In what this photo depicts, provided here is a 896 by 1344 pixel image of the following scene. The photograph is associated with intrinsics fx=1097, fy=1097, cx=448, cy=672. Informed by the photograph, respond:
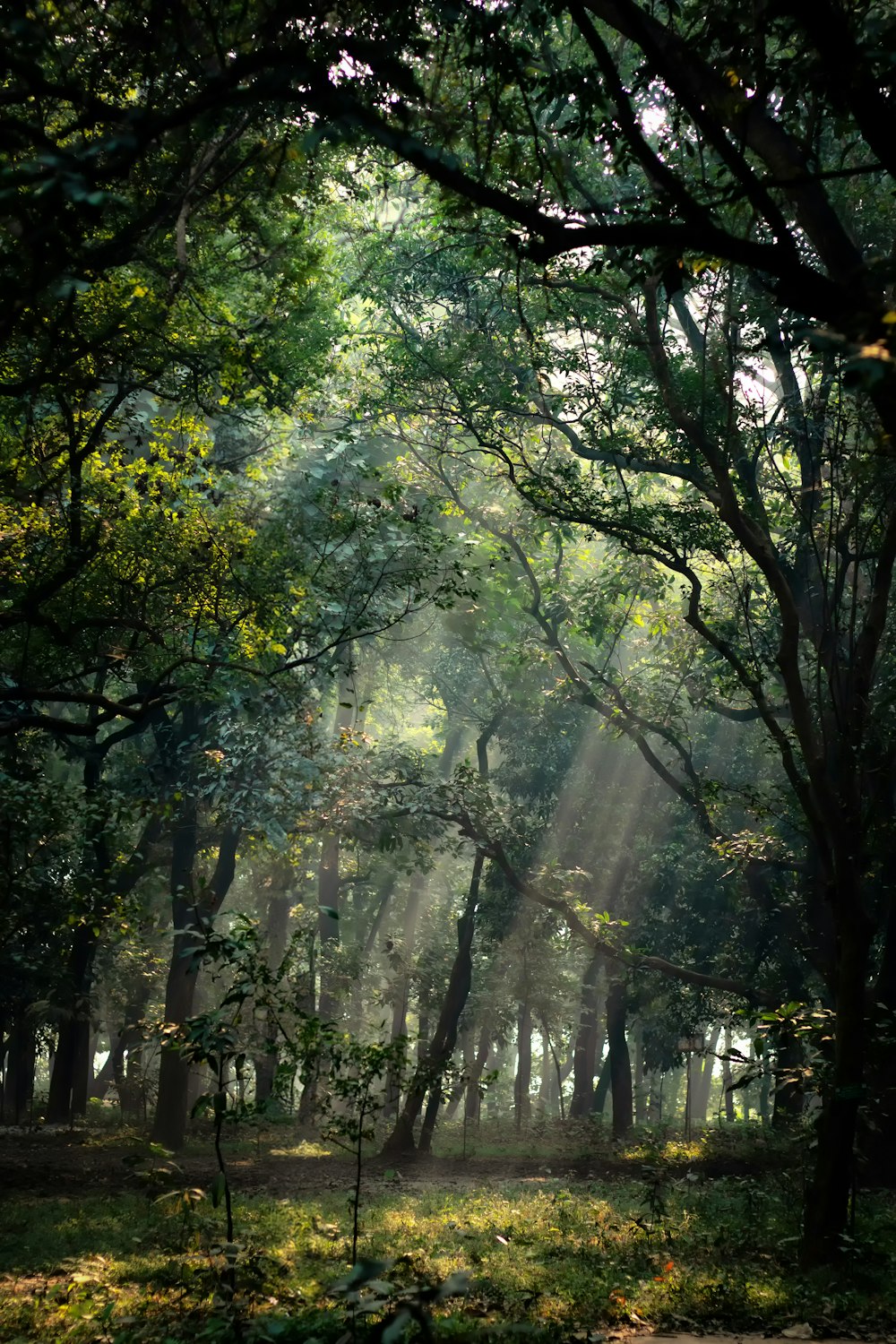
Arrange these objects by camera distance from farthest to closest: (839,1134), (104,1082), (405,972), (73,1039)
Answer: (104,1082), (405,972), (73,1039), (839,1134)

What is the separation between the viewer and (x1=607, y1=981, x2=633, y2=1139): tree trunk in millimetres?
23812

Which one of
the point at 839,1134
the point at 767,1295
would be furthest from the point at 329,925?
the point at 767,1295

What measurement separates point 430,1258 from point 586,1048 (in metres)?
23.4

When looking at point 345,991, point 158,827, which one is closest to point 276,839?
point 158,827

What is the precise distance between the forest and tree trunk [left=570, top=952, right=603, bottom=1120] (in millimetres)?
2516

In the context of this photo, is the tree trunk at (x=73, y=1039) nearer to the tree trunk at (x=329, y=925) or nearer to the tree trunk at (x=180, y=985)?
the tree trunk at (x=180, y=985)

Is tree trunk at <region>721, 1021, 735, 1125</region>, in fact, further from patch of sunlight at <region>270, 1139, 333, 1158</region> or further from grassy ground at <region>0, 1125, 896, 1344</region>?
patch of sunlight at <region>270, 1139, 333, 1158</region>

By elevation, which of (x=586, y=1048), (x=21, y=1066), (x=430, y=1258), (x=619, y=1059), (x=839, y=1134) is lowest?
(x=586, y=1048)

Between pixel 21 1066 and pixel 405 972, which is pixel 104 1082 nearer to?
pixel 21 1066

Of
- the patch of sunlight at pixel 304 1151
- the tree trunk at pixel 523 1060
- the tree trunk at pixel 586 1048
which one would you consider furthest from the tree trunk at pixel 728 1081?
the patch of sunlight at pixel 304 1151

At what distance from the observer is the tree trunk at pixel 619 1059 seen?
23812 mm

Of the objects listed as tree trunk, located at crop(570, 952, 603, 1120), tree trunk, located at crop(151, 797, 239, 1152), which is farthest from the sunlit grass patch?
tree trunk, located at crop(570, 952, 603, 1120)

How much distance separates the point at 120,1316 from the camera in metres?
Result: 5.84

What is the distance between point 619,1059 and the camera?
25.2 metres
